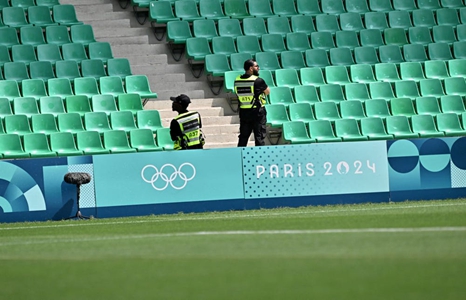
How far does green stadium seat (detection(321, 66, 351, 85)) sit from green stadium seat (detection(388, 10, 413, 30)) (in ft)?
9.35

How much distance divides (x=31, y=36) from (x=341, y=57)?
6.86 meters

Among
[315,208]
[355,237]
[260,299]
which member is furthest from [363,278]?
[315,208]

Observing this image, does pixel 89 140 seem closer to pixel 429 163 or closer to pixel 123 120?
pixel 123 120

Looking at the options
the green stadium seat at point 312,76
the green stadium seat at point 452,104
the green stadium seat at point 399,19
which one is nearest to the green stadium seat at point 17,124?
the green stadium seat at point 312,76

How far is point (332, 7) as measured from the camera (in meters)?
→ 21.4

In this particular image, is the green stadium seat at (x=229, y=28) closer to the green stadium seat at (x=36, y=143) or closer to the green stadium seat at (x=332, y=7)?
the green stadium seat at (x=332, y=7)

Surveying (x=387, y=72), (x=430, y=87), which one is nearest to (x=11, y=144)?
(x=387, y=72)

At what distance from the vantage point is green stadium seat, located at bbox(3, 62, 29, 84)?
18172 mm

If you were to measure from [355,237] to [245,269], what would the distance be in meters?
2.00

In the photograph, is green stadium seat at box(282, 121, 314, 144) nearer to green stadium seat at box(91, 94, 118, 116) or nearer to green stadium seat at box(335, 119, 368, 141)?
green stadium seat at box(335, 119, 368, 141)

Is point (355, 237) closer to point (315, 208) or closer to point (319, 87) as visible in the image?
point (315, 208)

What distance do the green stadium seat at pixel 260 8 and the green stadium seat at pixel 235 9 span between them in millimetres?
143

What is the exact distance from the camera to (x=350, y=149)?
46.4ft

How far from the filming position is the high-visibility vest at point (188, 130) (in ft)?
46.8
